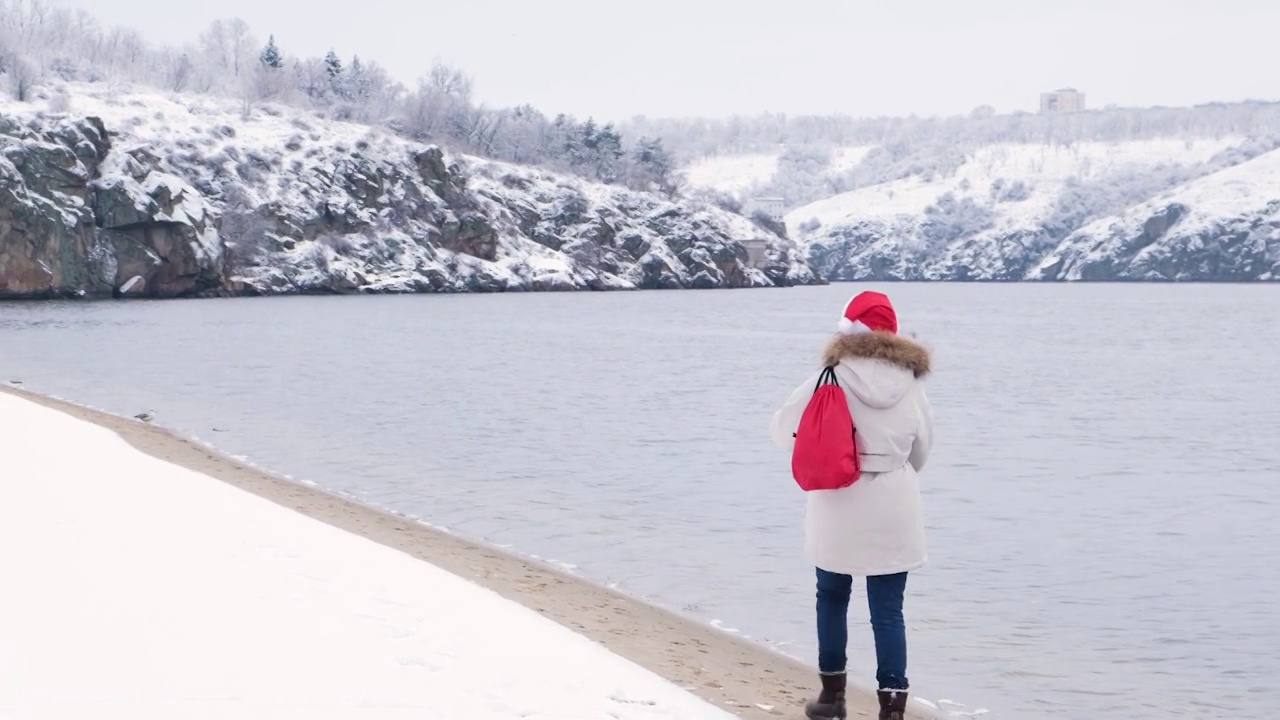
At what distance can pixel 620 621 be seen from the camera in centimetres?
1156

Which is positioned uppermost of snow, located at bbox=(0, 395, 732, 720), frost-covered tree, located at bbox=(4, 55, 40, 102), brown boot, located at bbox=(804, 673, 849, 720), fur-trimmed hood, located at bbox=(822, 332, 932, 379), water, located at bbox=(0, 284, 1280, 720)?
frost-covered tree, located at bbox=(4, 55, 40, 102)

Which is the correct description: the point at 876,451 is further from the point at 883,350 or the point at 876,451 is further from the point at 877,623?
the point at 877,623

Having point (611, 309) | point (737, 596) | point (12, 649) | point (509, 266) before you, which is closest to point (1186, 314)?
point (611, 309)

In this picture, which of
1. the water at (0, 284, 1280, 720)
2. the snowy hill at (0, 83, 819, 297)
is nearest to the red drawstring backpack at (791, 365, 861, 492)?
the water at (0, 284, 1280, 720)

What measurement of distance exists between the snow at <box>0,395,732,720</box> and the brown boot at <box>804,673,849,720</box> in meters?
0.72

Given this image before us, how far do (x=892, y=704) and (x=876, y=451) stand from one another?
1.65 meters

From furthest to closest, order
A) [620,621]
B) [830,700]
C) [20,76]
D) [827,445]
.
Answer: [20,76] < [620,621] < [830,700] < [827,445]

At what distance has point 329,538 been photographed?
10609 millimetres

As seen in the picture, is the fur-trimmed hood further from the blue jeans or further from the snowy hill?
the snowy hill

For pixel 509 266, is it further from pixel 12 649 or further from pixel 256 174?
pixel 12 649

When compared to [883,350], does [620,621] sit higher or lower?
lower

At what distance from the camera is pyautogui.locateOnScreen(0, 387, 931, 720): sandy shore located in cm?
918

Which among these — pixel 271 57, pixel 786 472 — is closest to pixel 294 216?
pixel 271 57

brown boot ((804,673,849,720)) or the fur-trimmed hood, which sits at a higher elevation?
the fur-trimmed hood
